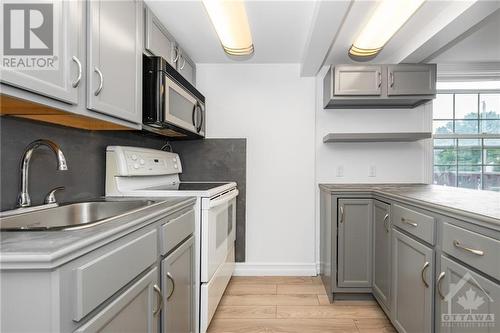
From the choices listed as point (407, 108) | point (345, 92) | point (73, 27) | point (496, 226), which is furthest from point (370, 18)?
point (73, 27)

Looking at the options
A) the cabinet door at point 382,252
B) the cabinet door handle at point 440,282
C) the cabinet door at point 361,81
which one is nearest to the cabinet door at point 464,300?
the cabinet door handle at point 440,282

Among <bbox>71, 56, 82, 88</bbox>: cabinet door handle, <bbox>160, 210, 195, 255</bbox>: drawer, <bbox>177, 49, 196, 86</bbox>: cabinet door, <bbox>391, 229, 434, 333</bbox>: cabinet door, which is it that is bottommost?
<bbox>391, 229, 434, 333</bbox>: cabinet door

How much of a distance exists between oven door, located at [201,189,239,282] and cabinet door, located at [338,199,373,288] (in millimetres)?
941

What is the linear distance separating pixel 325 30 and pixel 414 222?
134cm

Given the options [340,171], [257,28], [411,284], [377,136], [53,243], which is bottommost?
[411,284]

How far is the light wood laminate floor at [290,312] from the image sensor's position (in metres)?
1.97

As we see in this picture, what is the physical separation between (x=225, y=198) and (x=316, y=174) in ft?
3.99

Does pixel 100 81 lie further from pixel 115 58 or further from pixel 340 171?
pixel 340 171

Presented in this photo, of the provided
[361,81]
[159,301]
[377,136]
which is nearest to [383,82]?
[361,81]

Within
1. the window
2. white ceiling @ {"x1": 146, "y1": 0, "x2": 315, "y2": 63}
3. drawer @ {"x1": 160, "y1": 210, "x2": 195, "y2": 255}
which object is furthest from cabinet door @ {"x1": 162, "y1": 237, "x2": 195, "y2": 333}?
the window

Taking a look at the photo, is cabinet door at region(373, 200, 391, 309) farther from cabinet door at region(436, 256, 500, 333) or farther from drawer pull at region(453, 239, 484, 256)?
drawer pull at region(453, 239, 484, 256)

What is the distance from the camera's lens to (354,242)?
7.66 ft

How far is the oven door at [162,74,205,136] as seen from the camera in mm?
1827

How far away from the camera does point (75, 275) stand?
710 millimetres
